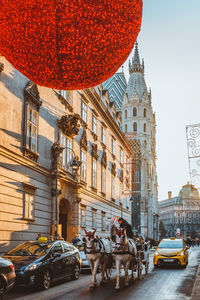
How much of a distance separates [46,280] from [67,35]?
941cm

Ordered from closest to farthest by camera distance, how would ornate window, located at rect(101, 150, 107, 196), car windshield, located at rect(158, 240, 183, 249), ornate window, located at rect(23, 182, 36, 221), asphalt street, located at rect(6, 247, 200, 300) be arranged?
asphalt street, located at rect(6, 247, 200, 300)
ornate window, located at rect(23, 182, 36, 221)
car windshield, located at rect(158, 240, 183, 249)
ornate window, located at rect(101, 150, 107, 196)

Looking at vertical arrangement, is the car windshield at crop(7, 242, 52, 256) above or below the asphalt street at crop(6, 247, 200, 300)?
above

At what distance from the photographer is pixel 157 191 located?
427 ft

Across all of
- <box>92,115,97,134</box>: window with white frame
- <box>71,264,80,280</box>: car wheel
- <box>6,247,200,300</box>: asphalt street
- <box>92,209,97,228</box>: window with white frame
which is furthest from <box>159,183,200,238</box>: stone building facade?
<box>6,247,200,300</box>: asphalt street

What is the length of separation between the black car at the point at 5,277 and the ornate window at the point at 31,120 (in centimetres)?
967

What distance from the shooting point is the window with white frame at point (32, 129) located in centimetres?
2034

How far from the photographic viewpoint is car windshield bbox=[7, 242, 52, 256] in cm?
1373

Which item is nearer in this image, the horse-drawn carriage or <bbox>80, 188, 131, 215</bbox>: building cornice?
the horse-drawn carriage

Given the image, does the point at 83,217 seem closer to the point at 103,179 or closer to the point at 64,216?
the point at 64,216

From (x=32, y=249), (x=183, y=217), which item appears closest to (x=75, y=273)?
(x=32, y=249)

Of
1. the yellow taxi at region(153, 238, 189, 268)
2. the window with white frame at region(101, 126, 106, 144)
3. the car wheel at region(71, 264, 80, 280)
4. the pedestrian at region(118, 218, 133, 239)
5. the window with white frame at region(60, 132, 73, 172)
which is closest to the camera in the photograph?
the pedestrian at region(118, 218, 133, 239)

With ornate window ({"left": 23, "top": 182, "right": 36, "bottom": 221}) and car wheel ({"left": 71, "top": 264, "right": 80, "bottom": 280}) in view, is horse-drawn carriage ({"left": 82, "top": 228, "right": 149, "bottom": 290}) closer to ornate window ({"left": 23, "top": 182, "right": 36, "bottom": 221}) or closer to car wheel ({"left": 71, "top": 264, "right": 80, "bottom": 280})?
car wheel ({"left": 71, "top": 264, "right": 80, "bottom": 280})

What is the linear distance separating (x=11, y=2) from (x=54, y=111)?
18.5 m

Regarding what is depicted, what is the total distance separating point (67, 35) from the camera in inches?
244
